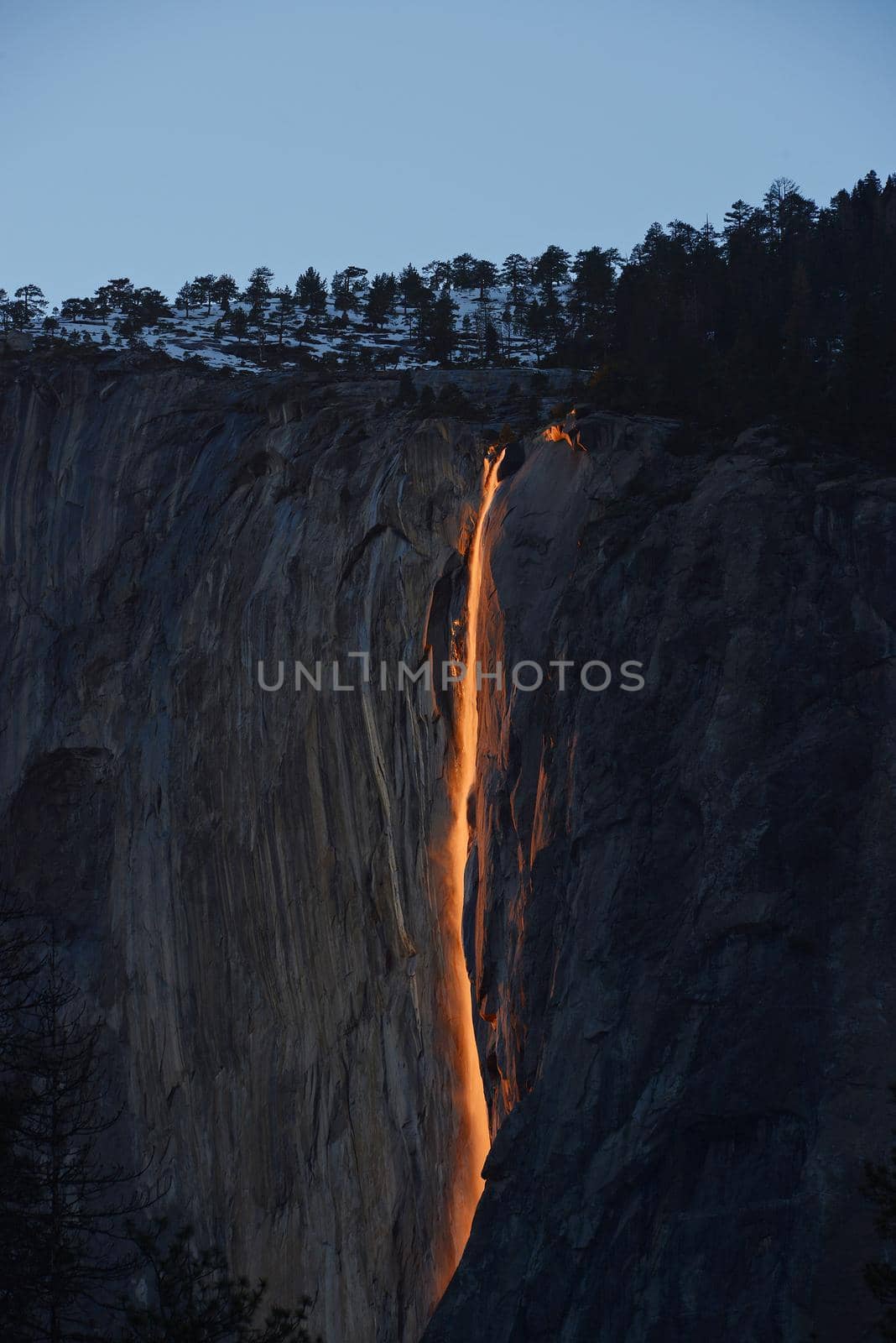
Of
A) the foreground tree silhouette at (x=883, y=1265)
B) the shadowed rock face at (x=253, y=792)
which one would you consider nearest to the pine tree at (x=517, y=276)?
the shadowed rock face at (x=253, y=792)

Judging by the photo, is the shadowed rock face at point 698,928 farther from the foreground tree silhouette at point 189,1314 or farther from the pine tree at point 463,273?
the pine tree at point 463,273

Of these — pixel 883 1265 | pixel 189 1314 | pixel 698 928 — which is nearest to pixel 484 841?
pixel 698 928

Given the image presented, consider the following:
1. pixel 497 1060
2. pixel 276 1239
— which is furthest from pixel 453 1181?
pixel 276 1239

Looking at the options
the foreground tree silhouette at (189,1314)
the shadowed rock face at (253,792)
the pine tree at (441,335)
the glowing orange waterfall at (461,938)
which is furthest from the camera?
the pine tree at (441,335)

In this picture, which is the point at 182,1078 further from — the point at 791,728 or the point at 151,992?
the point at 791,728

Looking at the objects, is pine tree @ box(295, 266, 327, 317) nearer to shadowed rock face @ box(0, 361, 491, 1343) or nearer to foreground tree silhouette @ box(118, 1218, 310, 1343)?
shadowed rock face @ box(0, 361, 491, 1343)

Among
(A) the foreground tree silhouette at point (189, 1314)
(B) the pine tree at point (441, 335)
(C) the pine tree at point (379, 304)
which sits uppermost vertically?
(C) the pine tree at point (379, 304)

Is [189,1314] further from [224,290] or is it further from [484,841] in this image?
[224,290]
